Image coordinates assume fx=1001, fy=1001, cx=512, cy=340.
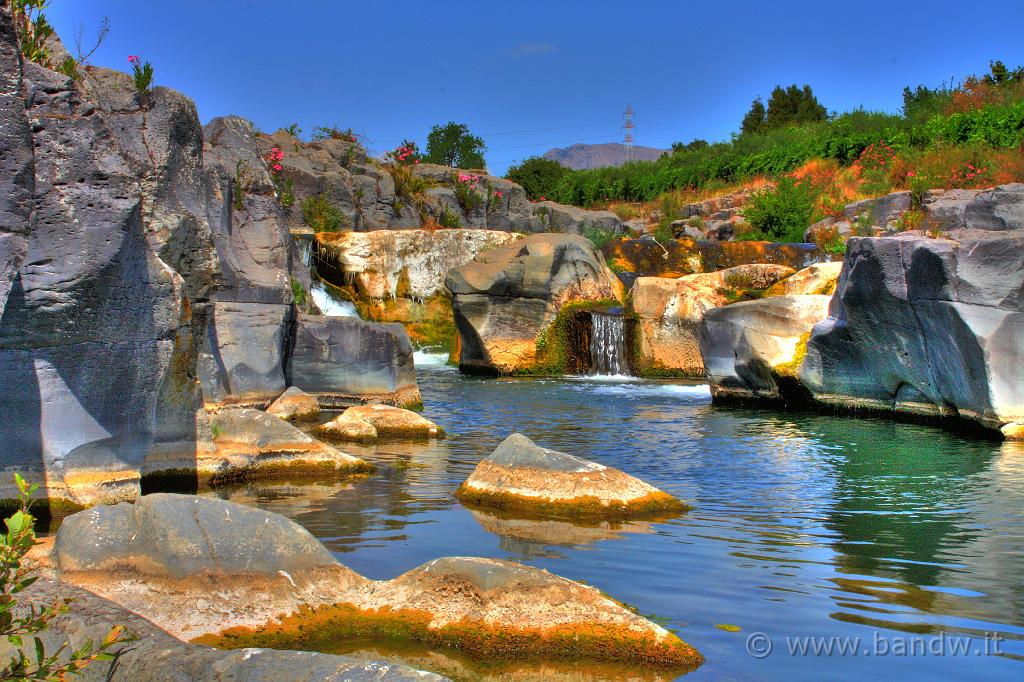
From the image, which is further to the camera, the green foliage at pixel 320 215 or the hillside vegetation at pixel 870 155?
the hillside vegetation at pixel 870 155

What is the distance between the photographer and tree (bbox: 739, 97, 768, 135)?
Result: 52956mm

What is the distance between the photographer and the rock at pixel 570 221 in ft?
108

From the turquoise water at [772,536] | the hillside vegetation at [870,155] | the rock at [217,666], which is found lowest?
the turquoise water at [772,536]

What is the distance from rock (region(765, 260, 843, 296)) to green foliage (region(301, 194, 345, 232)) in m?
12.5

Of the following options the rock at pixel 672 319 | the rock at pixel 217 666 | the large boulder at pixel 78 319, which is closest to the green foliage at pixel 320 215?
the rock at pixel 672 319

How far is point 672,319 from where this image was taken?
61.5 feet

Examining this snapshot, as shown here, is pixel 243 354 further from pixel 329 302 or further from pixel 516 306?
pixel 329 302

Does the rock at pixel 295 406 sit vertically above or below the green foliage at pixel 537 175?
below

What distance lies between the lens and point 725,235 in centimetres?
3272

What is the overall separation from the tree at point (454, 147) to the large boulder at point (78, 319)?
3827cm

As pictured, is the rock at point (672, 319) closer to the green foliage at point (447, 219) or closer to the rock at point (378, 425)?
the rock at point (378, 425)

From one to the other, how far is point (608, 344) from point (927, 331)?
8.20 m

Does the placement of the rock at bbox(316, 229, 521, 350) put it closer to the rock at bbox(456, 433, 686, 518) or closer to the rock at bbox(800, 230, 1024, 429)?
the rock at bbox(800, 230, 1024, 429)

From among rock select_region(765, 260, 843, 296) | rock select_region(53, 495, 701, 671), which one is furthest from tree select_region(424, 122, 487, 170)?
rock select_region(53, 495, 701, 671)
